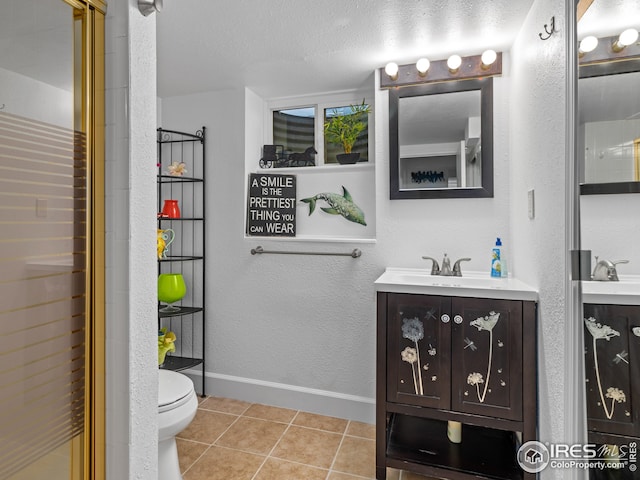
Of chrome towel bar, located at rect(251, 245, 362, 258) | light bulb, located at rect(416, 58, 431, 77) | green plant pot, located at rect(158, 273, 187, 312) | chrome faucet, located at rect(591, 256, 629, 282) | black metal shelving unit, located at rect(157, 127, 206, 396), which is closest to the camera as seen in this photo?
chrome faucet, located at rect(591, 256, 629, 282)

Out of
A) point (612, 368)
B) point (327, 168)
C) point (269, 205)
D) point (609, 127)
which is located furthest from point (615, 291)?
point (269, 205)

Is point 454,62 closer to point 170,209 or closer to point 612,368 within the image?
point 612,368

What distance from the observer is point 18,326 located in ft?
2.83

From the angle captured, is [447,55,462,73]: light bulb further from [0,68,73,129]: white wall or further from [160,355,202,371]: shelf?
[160,355,202,371]: shelf

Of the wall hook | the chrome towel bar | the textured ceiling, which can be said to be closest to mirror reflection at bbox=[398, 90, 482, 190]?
the textured ceiling

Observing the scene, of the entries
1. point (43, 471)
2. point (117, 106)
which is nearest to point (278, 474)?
point (43, 471)

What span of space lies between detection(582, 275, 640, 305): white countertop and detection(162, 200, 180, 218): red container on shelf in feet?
7.77

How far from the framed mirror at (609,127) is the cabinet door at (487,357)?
727 millimetres

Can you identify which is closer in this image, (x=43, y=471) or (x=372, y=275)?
(x=43, y=471)

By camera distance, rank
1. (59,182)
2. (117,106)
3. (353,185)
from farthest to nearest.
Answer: (353,185) → (117,106) → (59,182)

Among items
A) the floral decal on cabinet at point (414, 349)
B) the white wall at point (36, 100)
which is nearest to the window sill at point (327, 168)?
the floral decal on cabinet at point (414, 349)

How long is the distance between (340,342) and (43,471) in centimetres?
175

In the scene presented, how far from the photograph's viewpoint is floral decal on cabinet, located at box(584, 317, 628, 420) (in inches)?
38.4

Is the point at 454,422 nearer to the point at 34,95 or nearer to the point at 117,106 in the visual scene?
the point at 117,106
